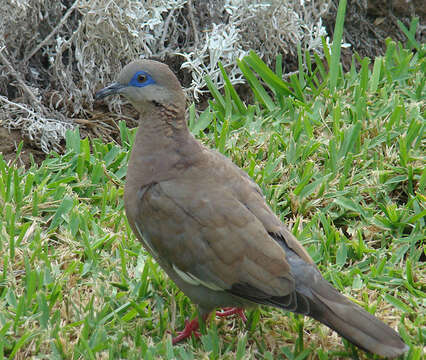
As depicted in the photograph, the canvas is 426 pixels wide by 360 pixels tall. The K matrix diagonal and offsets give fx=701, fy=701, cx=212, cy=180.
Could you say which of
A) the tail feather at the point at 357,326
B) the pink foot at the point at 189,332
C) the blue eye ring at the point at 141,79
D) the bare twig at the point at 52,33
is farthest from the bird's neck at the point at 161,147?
the bare twig at the point at 52,33

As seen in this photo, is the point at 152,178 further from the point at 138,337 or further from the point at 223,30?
the point at 223,30

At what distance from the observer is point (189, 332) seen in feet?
11.4

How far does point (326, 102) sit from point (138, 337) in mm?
2553

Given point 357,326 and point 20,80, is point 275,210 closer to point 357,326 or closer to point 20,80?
point 357,326

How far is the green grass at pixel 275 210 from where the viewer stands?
11.2 feet

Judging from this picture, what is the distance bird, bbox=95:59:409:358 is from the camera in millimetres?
3180

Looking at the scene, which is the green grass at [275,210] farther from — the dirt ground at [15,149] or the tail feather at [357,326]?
the dirt ground at [15,149]

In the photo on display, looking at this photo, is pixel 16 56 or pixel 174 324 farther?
pixel 16 56

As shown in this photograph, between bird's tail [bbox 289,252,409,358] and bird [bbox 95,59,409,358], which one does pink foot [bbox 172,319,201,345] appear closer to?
bird [bbox 95,59,409,358]

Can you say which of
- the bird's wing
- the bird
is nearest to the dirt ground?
the bird

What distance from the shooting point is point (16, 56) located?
17.2ft

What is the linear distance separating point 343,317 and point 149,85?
1489 millimetres

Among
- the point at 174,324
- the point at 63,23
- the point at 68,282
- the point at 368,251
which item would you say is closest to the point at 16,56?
the point at 63,23

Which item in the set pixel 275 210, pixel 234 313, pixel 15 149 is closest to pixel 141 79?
pixel 275 210
